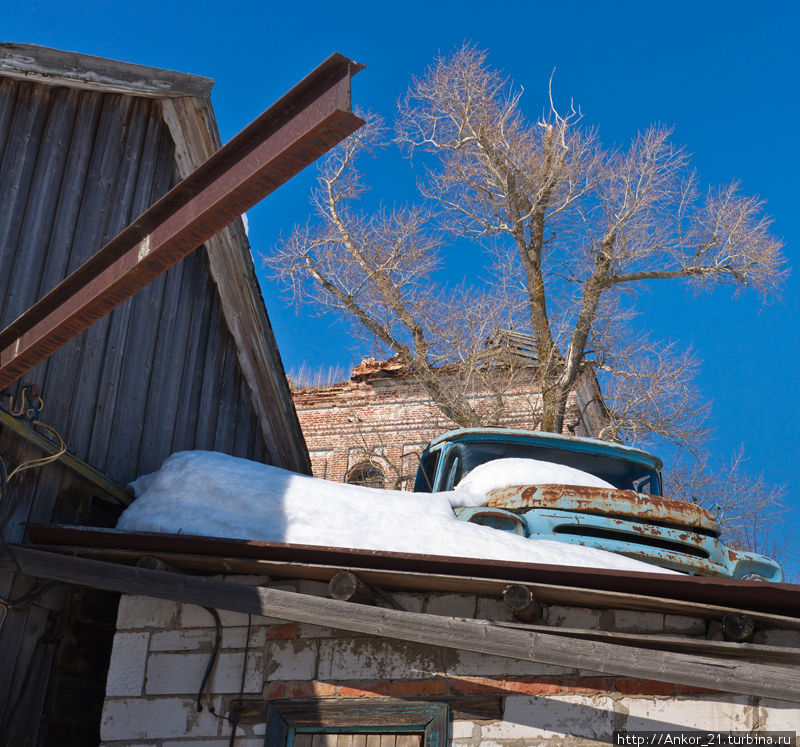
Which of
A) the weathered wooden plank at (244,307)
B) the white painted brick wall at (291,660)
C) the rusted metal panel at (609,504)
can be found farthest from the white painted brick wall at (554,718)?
the weathered wooden plank at (244,307)

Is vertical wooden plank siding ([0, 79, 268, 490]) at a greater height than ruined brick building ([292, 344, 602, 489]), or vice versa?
ruined brick building ([292, 344, 602, 489])

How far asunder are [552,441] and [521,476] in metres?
1.16

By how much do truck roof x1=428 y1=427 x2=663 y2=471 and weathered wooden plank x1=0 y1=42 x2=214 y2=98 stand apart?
3.90 metres

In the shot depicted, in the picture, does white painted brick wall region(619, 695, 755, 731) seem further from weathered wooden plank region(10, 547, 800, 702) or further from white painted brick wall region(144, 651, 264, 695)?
white painted brick wall region(144, 651, 264, 695)

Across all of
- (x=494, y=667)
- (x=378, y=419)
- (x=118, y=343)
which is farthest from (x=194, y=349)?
(x=378, y=419)

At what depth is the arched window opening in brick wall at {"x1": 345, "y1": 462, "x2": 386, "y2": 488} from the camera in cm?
2333

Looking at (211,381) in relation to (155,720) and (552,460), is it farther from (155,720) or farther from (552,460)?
(155,720)

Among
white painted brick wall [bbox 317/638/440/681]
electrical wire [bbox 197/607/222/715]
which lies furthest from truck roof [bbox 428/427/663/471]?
electrical wire [bbox 197/607/222/715]

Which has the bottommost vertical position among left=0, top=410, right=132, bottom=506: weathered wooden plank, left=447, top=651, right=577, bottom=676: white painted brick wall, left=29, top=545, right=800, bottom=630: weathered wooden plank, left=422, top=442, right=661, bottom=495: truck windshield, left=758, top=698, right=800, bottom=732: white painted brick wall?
left=758, top=698, right=800, bottom=732: white painted brick wall

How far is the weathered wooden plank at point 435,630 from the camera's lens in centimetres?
430

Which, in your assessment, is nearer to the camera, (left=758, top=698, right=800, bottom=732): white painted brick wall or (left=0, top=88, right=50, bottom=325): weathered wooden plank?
(left=758, top=698, right=800, bottom=732): white painted brick wall

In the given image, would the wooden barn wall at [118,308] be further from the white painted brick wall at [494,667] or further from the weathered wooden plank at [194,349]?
the white painted brick wall at [494,667]

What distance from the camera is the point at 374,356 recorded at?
21719 mm

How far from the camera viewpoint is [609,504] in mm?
6594
